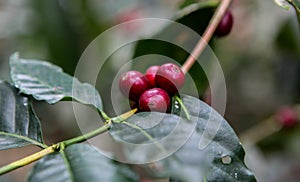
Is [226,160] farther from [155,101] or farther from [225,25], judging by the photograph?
[225,25]

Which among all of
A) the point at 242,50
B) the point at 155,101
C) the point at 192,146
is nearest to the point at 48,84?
the point at 155,101

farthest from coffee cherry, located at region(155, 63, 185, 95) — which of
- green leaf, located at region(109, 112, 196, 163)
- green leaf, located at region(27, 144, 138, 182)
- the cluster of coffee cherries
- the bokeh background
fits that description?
the bokeh background

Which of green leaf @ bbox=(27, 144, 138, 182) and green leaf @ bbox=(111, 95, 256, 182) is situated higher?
green leaf @ bbox=(27, 144, 138, 182)

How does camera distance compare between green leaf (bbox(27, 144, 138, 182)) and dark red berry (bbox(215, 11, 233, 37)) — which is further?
dark red berry (bbox(215, 11, 233, 37))

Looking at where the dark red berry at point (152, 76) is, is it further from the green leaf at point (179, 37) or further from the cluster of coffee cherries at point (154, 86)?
the green leaf at point (179, 37)

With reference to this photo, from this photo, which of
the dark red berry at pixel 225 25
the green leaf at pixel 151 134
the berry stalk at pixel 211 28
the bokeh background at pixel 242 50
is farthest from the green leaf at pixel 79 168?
the bokeh background at pixel 242 50

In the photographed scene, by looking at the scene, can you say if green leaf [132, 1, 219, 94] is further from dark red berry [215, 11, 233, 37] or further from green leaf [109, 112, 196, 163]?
green leaf [109, 112, 196, 163]
